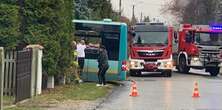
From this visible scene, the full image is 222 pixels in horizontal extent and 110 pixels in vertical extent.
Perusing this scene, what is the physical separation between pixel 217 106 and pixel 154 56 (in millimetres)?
17982

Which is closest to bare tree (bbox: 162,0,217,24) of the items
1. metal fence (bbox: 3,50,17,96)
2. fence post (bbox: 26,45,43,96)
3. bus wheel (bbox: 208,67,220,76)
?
bus wheel (bbox: 208,67,220,76)

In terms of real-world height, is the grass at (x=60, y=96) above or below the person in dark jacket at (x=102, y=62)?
below

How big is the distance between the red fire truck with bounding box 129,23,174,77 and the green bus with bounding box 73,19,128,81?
21.3ft

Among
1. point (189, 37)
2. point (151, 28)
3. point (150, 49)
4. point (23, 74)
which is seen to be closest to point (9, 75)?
point (23, 74)

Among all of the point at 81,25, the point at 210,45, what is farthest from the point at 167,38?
the point at 81,25

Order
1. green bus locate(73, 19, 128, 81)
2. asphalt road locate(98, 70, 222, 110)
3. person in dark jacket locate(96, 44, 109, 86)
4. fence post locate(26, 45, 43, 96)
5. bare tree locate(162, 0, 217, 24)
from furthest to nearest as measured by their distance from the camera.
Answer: bare tree locate(162, 0, 217, 24) → green bus locate(73, 19, 128, 81) → person in dark jacket locate(96, 44, 109, 86) → fence post locate(26, 45, 43, 96) → asphalt road locate(98, 70, 222, 110)

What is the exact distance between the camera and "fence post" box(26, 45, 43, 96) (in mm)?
17781

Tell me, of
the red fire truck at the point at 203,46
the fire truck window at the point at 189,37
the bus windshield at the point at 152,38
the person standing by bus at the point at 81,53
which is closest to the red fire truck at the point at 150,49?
the bus windshield at the point at 152,38

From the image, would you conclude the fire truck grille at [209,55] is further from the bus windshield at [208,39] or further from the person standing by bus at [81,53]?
the person standing by bus at [81,53]

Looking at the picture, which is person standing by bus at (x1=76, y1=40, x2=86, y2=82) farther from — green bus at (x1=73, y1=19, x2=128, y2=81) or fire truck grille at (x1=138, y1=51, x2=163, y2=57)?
fire truck grille at (x1=138, y1=51, x2=163, y2=57)

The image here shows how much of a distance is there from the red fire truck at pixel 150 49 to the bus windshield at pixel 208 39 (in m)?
3.14

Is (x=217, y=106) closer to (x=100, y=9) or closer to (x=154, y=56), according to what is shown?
(x=154, y=56)

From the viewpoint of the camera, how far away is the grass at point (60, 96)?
Result: 52.0ft

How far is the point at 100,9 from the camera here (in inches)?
1997
